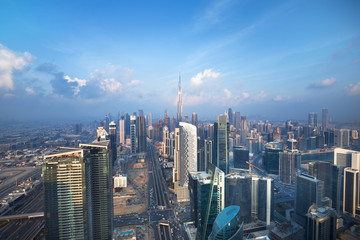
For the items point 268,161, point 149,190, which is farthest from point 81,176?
point 268,161

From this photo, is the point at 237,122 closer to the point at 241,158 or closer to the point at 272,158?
the point at 241,158

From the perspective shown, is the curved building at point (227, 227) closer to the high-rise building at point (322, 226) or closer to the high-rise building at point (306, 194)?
the high-rise building at point (322, 226)

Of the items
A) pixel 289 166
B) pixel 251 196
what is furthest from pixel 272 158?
pixel 251 196

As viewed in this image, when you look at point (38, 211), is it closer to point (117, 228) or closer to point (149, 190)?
point (117, 228)

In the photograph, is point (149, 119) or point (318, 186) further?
point (149, 119)

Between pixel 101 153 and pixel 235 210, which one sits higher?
pixel 101 153

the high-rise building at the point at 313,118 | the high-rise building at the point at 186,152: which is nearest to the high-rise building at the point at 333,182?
the high-rise building at the point at 313,118
